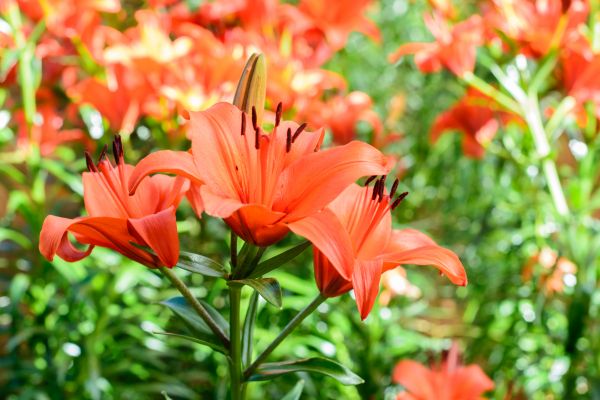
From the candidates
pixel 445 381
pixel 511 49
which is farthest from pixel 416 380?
pixel 511 49

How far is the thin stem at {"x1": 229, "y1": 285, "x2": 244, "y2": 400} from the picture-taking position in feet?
1.84

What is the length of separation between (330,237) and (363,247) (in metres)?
0.09

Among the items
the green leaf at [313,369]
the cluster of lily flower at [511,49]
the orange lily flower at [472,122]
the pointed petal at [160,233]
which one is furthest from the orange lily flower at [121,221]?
the orange lily flower at [472,122]

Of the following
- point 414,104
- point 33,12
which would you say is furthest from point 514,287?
point 33,12

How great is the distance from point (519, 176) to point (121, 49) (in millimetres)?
880

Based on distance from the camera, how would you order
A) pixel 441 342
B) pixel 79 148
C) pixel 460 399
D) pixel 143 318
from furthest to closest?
pixel 79 148
pixel 441 342
pixel 143 318
pixel 460 399

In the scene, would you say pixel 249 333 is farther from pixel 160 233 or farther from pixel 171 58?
pixel 171 58

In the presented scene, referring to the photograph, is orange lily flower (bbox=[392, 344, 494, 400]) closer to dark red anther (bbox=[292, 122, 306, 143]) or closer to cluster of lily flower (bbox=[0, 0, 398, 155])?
cluster of lily flower (bbox=[0, 0, 398, 155])

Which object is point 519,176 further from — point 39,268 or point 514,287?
point 39,268

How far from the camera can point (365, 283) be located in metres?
0.51

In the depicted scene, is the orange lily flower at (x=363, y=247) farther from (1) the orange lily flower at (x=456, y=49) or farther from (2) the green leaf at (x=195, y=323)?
(1) the orange lily flower at (x=456, y=49)

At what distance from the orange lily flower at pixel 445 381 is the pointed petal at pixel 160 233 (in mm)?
463

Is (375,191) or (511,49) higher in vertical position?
(375,191)

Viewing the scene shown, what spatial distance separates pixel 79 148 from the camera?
5.25 ft
